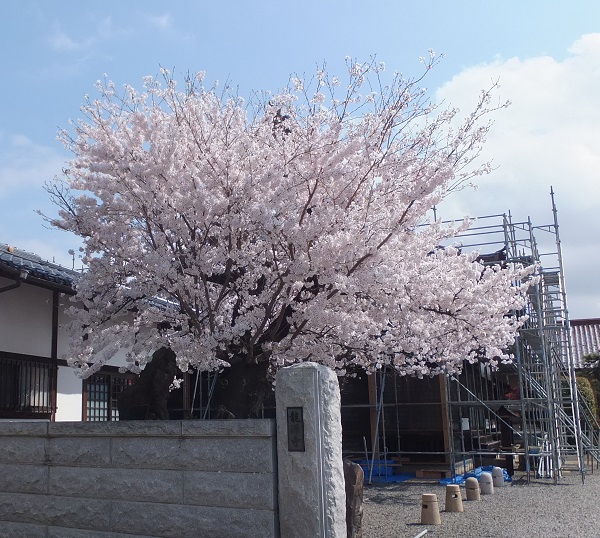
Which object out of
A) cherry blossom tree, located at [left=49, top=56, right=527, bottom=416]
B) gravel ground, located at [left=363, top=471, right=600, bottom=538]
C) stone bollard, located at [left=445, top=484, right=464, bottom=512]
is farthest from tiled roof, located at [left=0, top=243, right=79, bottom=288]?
stone bollard, located at [left=445, top=484, right=464, bottom=512]

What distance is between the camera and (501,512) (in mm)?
11328

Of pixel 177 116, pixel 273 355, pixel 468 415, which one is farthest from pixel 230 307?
pixel 468 415

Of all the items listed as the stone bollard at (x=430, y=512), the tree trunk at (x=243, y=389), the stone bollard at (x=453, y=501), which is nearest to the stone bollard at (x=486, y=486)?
the stone bollard at (x=453, y=501)

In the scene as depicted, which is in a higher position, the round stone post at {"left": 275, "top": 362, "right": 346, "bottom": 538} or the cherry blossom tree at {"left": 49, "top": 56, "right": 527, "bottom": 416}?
the cherry blossom tree at {"left": 49, "top": 56, "right": 527, "bottom": 416}

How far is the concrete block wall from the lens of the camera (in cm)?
630

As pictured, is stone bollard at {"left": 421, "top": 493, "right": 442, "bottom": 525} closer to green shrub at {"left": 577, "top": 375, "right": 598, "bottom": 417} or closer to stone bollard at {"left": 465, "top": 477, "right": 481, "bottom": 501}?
stone bollard at {"left": 465, "top": 477, "right": 481, "bottom": 501}

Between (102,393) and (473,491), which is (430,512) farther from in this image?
(102,393)

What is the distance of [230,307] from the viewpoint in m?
10.2

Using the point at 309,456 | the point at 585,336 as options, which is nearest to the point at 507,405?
the point at 309,456

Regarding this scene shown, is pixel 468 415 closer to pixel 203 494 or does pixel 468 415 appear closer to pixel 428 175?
pixel 428 175

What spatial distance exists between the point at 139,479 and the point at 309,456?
1918mm

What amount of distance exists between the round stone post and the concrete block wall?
0.50ft

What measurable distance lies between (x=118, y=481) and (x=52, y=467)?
95 cm

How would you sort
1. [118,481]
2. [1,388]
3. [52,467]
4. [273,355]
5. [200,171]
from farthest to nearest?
[1,388]
[273,355]
[200,171]
[52,467]
[118,481]
